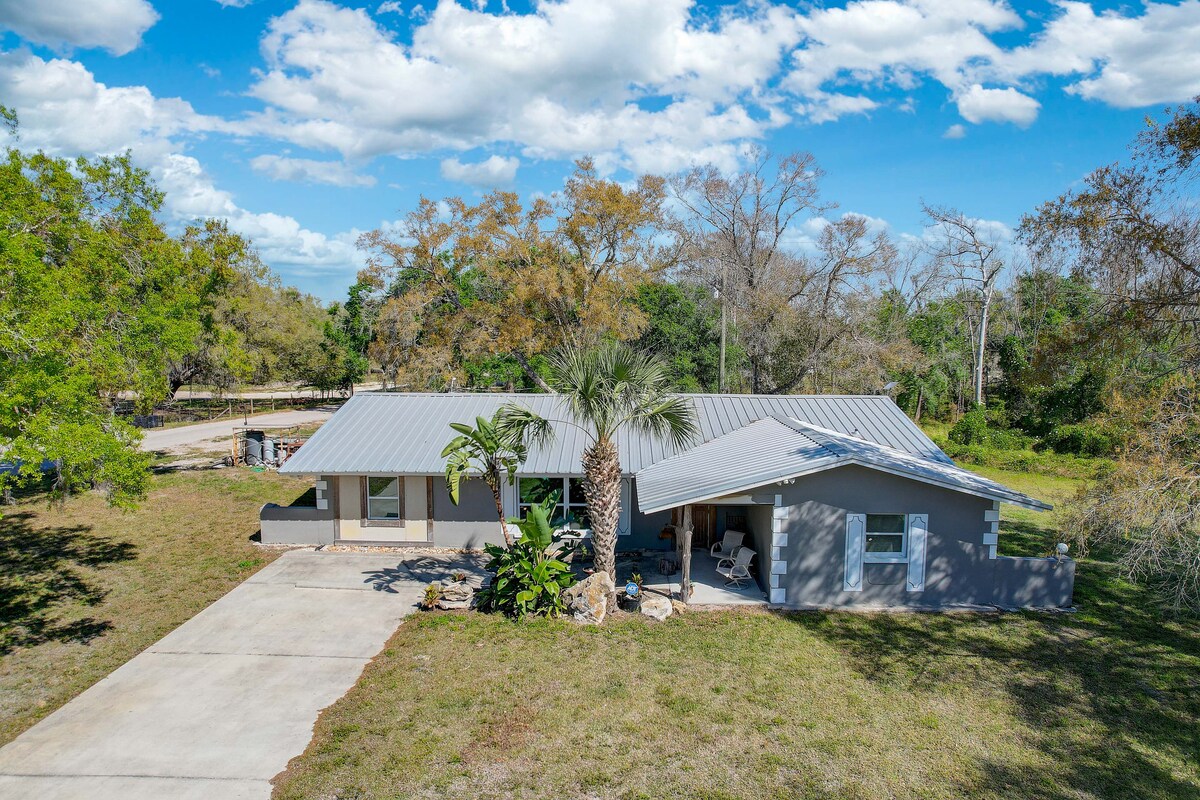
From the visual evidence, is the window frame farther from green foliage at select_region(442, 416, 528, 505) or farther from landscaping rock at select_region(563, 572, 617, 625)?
landscaping rock at select_region(563, 572, 617, 625)

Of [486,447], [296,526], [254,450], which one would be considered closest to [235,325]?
[254,450]

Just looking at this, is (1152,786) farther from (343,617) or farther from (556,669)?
(343,617)

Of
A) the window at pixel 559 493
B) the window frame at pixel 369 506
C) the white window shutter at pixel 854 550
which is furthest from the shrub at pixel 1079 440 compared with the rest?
the window frame at pixel 369 506

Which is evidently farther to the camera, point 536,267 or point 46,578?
point 536,267

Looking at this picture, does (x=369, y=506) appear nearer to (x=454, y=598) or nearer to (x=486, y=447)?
(x=454, y=598)

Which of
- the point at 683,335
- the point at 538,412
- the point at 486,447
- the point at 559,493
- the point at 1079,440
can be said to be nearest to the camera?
the point at 486,447

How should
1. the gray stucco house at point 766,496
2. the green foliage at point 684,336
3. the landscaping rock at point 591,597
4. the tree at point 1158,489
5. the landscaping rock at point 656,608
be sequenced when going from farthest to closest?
1. the green foliage at point 684,336
2. the gray stucco house at point 766,496
3. the landscaping rock at point 656,608
4. the landscaping rock at point 591,597
5. the tree at point 1158,489

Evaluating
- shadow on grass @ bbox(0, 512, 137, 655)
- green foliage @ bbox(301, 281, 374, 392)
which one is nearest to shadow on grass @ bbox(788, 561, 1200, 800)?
shadow on grass @ bbox(0, 512, 137, 655)

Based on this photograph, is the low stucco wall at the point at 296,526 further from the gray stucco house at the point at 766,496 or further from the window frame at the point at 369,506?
the window frame at the point at 369,506
